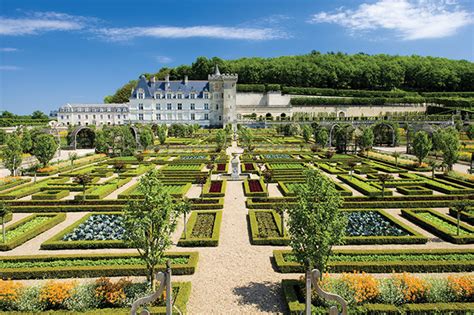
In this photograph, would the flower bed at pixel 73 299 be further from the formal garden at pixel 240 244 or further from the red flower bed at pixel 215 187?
the red flower bed at pixel 215 187

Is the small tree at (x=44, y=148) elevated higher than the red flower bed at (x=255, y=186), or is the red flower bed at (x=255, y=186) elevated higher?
the small tree at (x=44, y=148)

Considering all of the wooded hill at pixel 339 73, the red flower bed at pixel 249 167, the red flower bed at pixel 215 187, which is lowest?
the red flower bed at pixel 215 187

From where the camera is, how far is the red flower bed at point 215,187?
70.7 feet

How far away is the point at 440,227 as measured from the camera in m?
14.8

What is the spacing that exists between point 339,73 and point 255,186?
3536 inches

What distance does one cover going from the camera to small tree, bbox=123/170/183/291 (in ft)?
30.9

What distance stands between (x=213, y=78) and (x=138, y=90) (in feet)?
57.7

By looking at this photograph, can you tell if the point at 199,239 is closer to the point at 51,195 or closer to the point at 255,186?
the point at 255,186

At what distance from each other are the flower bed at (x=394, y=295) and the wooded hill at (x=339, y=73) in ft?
295

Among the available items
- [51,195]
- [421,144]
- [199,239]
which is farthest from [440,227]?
[51,195]

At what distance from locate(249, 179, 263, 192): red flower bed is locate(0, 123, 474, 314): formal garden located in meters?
0.07

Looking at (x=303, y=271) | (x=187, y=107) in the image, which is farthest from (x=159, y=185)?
(x=187, y=107)

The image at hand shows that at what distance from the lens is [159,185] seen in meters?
9.83

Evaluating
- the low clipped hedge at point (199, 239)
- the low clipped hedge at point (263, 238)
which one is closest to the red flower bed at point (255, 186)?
the low clipped hedge at point (263, 238)
